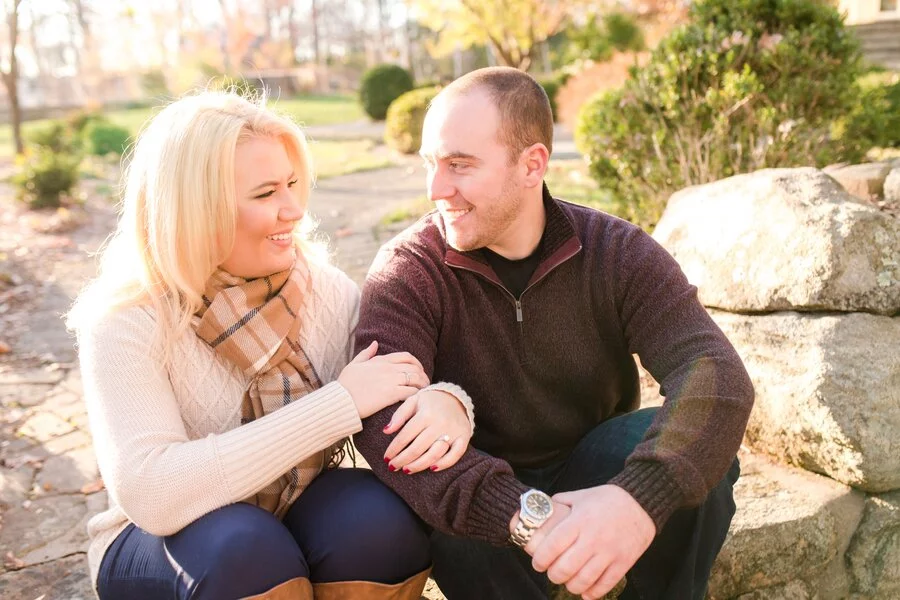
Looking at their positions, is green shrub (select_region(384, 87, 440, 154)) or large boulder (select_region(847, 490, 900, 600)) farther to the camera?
green shrub (select_region(384, 87, 440, 154))

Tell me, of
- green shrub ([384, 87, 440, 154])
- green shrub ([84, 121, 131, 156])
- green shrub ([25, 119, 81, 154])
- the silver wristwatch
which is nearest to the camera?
the silver wristwatch

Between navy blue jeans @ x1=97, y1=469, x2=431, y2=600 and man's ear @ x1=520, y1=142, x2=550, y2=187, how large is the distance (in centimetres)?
95

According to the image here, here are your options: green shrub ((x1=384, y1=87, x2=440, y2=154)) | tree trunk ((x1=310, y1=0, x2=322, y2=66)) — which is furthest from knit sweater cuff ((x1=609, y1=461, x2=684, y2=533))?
tree trunk ((x1=310, y1=0, x2=322, y2=66))

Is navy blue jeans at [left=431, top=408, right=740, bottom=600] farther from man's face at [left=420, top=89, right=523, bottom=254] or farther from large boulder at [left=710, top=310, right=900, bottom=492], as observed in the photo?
man's face at [left=420, top=89, right=523, bottom=254]

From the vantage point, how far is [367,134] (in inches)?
680

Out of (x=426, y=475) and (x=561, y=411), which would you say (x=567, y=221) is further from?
(x=426, y=475)

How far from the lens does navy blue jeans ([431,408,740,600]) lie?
2.04m

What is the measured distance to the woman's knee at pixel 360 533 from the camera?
1.91 m

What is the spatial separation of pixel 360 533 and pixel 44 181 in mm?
9972

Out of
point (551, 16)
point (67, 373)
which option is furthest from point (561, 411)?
point (551, 16)

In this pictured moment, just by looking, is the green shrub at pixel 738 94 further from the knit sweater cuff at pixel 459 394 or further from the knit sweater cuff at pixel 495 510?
the knit sweater cuff at pixel 495 510

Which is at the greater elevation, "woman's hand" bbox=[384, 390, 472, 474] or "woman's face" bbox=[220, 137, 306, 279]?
"woman's face" bbox=[220, 137, 306, 279]

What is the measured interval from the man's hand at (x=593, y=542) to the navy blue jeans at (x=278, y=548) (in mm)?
341

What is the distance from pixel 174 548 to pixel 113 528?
0.31 metres
